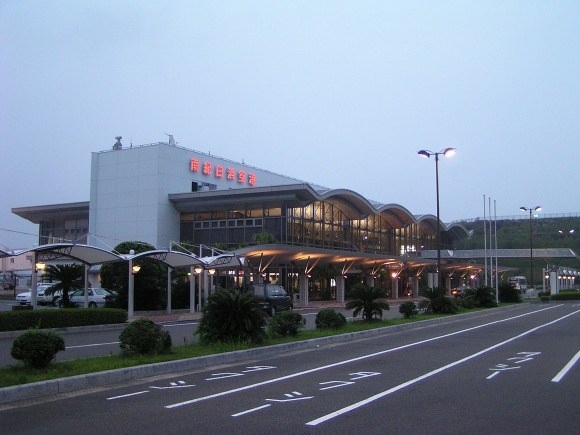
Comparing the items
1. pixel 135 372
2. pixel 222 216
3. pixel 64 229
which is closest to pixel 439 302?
pixel 135 372

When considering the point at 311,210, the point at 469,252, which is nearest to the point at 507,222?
the point at 469,252

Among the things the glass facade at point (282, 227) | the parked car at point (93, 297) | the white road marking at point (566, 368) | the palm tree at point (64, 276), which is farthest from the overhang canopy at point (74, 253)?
the white road marking at point (566, 368)

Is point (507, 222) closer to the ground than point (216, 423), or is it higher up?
higher up

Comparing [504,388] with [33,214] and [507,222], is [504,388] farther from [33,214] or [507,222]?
[507,222]

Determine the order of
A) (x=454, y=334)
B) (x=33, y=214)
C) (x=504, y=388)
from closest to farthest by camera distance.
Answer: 1. (x=504, y=388)
2. (x=454, y=334)
3. (x=33, y=214)

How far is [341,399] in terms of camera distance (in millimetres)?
10414

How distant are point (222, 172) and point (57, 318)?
3725cm

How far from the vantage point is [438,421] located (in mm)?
8742

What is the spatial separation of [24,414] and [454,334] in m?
17.2

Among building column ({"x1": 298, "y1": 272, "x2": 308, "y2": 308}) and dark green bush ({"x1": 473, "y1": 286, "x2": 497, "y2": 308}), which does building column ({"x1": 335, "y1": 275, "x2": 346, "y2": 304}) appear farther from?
dark green bush ({"x1": 473, "y1": 286, "x2": 497, "y2": 308})

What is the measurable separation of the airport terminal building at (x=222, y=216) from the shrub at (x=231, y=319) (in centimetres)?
2678

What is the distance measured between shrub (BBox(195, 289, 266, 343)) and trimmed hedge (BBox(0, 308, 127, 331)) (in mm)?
6875

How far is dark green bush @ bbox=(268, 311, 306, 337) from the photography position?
1992 cm

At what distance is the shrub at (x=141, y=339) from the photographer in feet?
48.8
